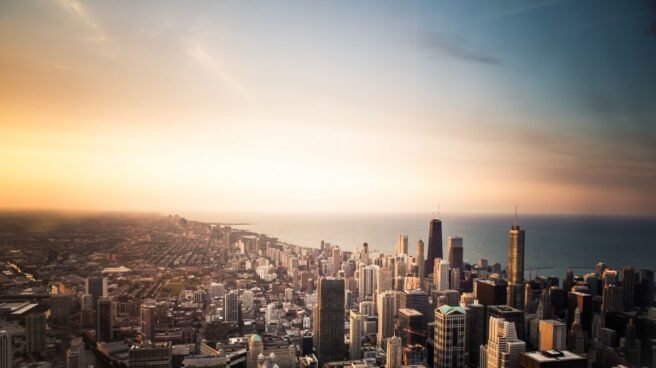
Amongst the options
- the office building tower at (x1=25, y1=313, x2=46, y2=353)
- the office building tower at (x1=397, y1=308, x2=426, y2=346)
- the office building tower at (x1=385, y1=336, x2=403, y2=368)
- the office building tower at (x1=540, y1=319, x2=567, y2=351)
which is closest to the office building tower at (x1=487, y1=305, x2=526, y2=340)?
the office building tower at (x1=540, y1=319, x2=567, y2=351)

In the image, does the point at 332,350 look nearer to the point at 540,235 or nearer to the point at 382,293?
the point at 382,293

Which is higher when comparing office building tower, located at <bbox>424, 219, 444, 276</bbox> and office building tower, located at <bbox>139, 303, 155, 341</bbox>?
office building tower, located at <bbox>424, 219, 444, 276</bbox>

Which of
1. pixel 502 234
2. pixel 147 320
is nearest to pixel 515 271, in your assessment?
pixel 502 234

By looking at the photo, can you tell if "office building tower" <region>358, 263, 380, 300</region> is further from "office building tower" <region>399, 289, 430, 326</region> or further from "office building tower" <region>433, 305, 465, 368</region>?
"office building tower" <region>433, 305, 465, 368</region>

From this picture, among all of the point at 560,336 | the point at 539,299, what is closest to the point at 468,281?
the point at 539,299

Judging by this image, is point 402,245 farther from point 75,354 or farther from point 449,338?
point 75,354

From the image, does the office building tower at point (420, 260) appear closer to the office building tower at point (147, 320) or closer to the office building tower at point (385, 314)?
the office building tower at point (385, 314)

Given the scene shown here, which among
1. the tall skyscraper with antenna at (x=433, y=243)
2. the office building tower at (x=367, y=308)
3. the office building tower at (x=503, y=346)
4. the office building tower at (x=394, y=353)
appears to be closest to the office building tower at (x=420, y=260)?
the tall skyscraper with antenna at (x=433, y=243)
